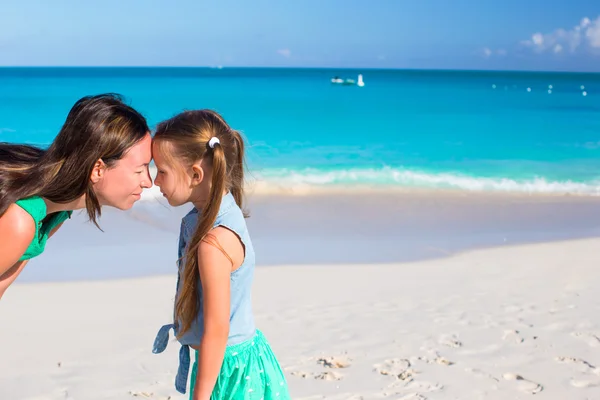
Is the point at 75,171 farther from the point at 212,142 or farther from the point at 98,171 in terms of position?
the point at 212,142

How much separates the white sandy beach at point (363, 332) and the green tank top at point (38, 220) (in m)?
1.91

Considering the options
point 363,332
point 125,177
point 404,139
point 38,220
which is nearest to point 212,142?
point 125,177

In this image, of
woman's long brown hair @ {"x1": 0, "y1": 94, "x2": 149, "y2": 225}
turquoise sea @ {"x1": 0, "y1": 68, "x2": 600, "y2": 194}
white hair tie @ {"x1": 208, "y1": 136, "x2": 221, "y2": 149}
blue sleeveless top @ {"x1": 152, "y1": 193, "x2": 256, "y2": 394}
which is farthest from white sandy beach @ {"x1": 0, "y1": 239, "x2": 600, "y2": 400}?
turquoise sea @ {"x1": 0, "y1": 68, "x2": 600, "y2": 194}

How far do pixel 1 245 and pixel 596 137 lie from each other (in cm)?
2370

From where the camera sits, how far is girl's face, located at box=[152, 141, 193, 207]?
Answer: 7.43 feet

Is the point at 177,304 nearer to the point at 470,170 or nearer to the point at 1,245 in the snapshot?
the point at 1,245

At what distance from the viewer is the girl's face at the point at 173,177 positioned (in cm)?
227

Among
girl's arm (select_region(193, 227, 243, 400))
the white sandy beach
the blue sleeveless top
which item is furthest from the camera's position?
the white sandy beach

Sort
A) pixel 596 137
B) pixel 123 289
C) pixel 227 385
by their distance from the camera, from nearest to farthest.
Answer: pixel 227 385
pixel 123 289
pixel 596 137

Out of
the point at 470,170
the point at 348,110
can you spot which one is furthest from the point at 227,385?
the point at 348,110

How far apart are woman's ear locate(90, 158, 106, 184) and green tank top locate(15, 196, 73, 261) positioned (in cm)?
18

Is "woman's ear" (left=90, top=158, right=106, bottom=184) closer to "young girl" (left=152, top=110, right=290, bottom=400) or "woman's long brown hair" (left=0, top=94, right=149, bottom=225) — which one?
"woman's long brown hair" (left=0, top=94, right=149, bottom=225)

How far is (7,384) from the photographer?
4.27 m

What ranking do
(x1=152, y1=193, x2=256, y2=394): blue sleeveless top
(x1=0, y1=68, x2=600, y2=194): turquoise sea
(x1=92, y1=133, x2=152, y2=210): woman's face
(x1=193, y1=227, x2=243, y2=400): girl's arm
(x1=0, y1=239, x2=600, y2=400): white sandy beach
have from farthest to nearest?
(x1=0, y1=68, x2=600, y2=194): turquoise sea, (x1=0, y1=239, x2=600, y2=400): white sandy beach, (x1=92, y1=133, x2=152, y2=210): woman's face, (x1=152, y1=193, x2=256, y2=394): blue sleeveless top, (x1=193, y1=227, x2=243, y2=400): girl's arm
